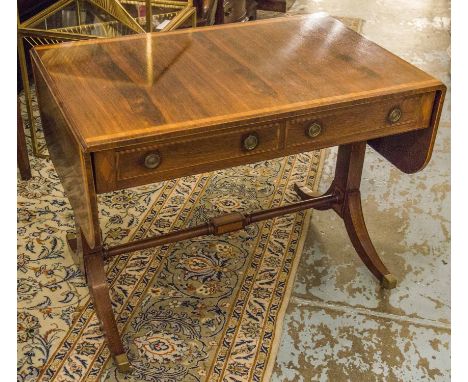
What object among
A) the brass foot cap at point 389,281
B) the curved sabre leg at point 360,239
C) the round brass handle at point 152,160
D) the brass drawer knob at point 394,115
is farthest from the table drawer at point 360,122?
the brass foot cap at point 389,281

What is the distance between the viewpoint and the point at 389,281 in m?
2.54

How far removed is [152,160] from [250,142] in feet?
0.97

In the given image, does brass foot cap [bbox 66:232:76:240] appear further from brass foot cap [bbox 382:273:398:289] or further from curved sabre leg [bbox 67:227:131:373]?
brass foot cap [bbox 382:273:398:289]

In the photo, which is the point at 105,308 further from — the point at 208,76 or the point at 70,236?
the point at 208,76

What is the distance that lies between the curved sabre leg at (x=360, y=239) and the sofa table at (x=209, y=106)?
0.79ft

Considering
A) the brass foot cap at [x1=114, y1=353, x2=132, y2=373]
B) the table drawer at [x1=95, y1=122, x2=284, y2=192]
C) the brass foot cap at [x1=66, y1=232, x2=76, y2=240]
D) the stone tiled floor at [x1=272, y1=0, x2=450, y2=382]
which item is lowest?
the stone tiled floor at [x1=272, y1=0, x2=450, y2=382]

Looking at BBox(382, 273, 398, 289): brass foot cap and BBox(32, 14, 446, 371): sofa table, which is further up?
BBox(32, 14, 446, 371): sofa table

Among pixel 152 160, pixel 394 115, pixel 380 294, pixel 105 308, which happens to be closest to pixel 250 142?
pixel 152 160

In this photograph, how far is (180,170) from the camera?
1.83 metres

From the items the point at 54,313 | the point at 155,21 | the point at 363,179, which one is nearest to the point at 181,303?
the point at 54,313

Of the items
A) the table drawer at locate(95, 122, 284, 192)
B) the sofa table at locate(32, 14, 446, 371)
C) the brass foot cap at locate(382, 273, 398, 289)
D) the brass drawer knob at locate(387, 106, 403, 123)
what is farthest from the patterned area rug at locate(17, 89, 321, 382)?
the brass drawer knob at locate(387, 106, 403, 123)

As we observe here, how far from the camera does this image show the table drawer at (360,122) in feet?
6.35

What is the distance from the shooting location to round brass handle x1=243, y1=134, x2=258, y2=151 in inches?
73.3

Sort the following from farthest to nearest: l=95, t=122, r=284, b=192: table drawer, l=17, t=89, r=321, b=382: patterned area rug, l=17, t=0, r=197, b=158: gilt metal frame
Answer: l=17, t=0, r=197, b=158: gilt metal frame, l=17, t=89, r=321, b=382: patterned area rug, l=95, t=122, r=284, b=192: table drawer
